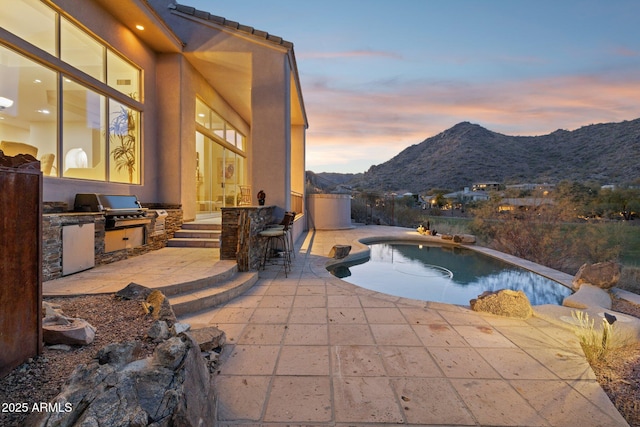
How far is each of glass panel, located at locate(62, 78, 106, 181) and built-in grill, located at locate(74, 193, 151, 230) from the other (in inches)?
23.6

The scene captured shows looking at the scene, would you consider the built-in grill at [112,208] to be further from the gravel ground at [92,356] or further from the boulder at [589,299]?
the boulder at [589,299]

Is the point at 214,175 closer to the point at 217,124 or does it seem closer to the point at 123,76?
the point at 217,124

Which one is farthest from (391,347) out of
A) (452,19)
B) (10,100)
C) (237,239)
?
(452,19)

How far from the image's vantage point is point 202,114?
9398 mm

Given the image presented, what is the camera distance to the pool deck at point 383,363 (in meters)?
2.00

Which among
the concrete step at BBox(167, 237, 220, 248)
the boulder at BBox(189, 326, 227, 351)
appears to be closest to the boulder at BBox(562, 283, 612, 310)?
the boulder at BBox(189, 326, 227, 351)

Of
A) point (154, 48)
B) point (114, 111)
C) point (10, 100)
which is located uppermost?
point (154, 48)

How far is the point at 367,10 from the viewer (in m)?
10.9

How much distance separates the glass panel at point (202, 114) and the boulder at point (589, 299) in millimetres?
10000

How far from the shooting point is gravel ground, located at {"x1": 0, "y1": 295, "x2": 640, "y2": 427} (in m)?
1.58

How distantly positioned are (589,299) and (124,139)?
9.59 metres

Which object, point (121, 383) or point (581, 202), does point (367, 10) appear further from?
point (121, 383)

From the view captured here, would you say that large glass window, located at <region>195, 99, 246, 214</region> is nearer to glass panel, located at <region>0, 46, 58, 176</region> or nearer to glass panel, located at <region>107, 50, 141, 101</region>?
glass panel, located at <region>107, 50, 141, 101</region>

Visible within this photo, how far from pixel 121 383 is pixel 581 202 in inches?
516
